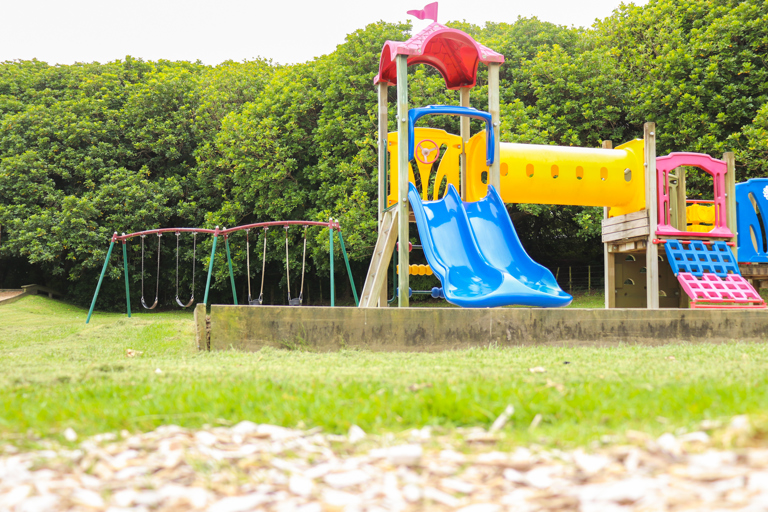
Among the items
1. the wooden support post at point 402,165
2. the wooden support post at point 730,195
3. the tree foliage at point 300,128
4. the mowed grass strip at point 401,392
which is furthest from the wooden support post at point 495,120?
the tree foliage at point 300,128

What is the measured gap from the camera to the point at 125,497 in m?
1.55

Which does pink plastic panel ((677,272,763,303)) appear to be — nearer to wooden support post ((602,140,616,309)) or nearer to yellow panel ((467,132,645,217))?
yellow panel ((467,132,645,217))

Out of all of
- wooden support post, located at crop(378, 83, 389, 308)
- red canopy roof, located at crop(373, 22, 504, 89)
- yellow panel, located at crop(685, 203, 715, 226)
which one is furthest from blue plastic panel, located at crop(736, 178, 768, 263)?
wooden support post, located at crop(378, 83, 389, 308)

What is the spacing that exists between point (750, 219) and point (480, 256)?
588cm

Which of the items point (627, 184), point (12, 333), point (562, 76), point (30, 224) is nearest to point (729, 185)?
point (627, 184)

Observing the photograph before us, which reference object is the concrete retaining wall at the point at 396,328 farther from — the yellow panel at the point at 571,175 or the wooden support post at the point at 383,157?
the yellow panel at the point at 571,175

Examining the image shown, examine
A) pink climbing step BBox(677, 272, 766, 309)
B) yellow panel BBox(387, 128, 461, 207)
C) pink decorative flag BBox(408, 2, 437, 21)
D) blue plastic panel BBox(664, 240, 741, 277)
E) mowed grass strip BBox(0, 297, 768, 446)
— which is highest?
pink decorative flag BBox(408, 2, 437, 21)

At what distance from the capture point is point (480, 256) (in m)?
6.61

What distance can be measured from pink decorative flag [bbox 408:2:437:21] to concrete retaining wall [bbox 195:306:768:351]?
4.56 meters

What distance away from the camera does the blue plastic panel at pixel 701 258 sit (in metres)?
8.45

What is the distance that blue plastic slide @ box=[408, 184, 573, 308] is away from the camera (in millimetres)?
5820

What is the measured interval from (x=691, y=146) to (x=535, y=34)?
536cm

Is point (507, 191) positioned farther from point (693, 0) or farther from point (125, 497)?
point (693, 0)

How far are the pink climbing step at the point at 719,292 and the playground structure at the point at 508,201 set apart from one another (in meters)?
0.02
